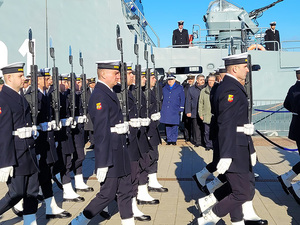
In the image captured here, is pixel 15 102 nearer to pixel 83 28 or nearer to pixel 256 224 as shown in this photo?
pixel 256 224

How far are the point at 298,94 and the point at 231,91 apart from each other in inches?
78.7

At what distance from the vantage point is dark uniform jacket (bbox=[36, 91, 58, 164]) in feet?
16.4

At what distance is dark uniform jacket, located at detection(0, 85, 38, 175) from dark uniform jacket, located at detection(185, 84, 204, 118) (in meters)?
6.93

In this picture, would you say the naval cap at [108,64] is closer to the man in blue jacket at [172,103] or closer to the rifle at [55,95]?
the rifle at [55,95]

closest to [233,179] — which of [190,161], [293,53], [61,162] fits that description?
[61,162]

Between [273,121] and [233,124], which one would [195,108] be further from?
[233,124]

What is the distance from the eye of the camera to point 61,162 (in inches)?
227

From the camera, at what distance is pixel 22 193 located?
4152 mm

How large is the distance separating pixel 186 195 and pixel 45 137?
2227 mm

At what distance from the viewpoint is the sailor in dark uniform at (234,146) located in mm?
3965

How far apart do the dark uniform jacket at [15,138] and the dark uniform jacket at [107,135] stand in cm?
74

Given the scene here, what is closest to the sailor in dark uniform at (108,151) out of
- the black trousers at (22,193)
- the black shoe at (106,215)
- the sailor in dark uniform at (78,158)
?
the black trousers at (22,193)

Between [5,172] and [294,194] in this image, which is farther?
[294,194]

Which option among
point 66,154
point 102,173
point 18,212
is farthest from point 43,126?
point 102,173
